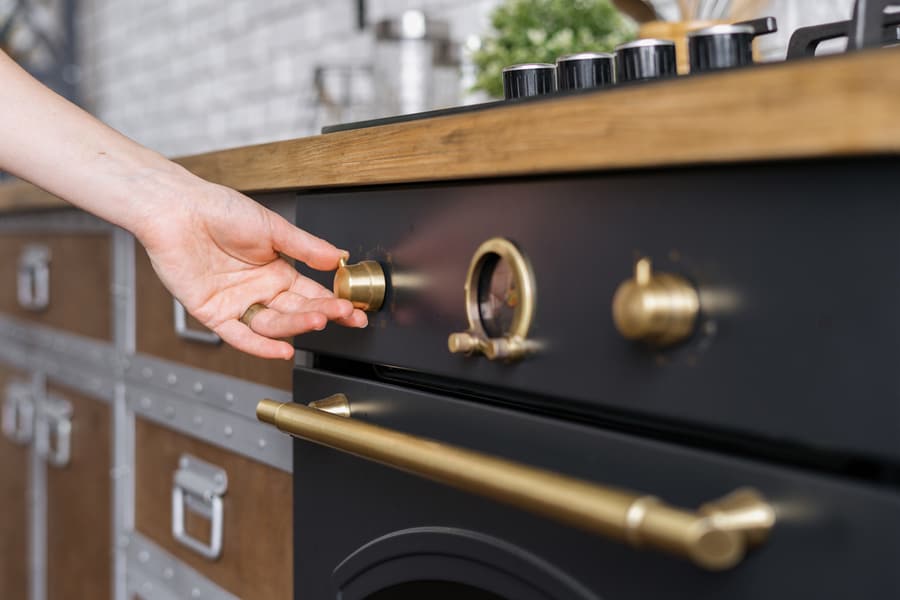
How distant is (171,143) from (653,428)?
2462 millimetres

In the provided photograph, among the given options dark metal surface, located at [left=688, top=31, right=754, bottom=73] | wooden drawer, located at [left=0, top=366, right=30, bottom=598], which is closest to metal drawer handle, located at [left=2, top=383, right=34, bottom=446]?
wooden drawer, located at [left=0, top=366, right=30, bottom=598]

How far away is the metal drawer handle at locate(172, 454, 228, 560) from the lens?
3.11 feet

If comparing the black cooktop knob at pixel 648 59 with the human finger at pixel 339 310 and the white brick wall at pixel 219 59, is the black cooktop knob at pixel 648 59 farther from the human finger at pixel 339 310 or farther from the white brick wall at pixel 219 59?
the white brick wall at pixel 219 59

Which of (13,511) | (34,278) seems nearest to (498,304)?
(34,278)

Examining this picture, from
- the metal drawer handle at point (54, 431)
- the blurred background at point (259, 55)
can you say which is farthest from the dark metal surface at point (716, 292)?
the metal drawer handle at point (54, 431)

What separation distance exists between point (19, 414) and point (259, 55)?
1120 millimetres

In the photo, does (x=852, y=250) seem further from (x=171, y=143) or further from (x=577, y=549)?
(x=171, y=143)

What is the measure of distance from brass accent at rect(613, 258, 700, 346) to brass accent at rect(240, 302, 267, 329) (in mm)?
401

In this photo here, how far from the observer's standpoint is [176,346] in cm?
106

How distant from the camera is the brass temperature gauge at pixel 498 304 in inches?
20.7

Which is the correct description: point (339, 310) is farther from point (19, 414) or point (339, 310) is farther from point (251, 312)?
point (19, 414)

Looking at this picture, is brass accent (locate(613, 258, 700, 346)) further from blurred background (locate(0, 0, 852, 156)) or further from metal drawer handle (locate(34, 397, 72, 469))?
metal drawer handle (locate(34, 397, 72, 469))

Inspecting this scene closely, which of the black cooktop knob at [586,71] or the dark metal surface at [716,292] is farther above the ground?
the black cooktop knob at [586,71]

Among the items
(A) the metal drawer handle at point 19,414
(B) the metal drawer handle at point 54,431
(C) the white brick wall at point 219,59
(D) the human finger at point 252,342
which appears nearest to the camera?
(D) the human finger at point 252,342
